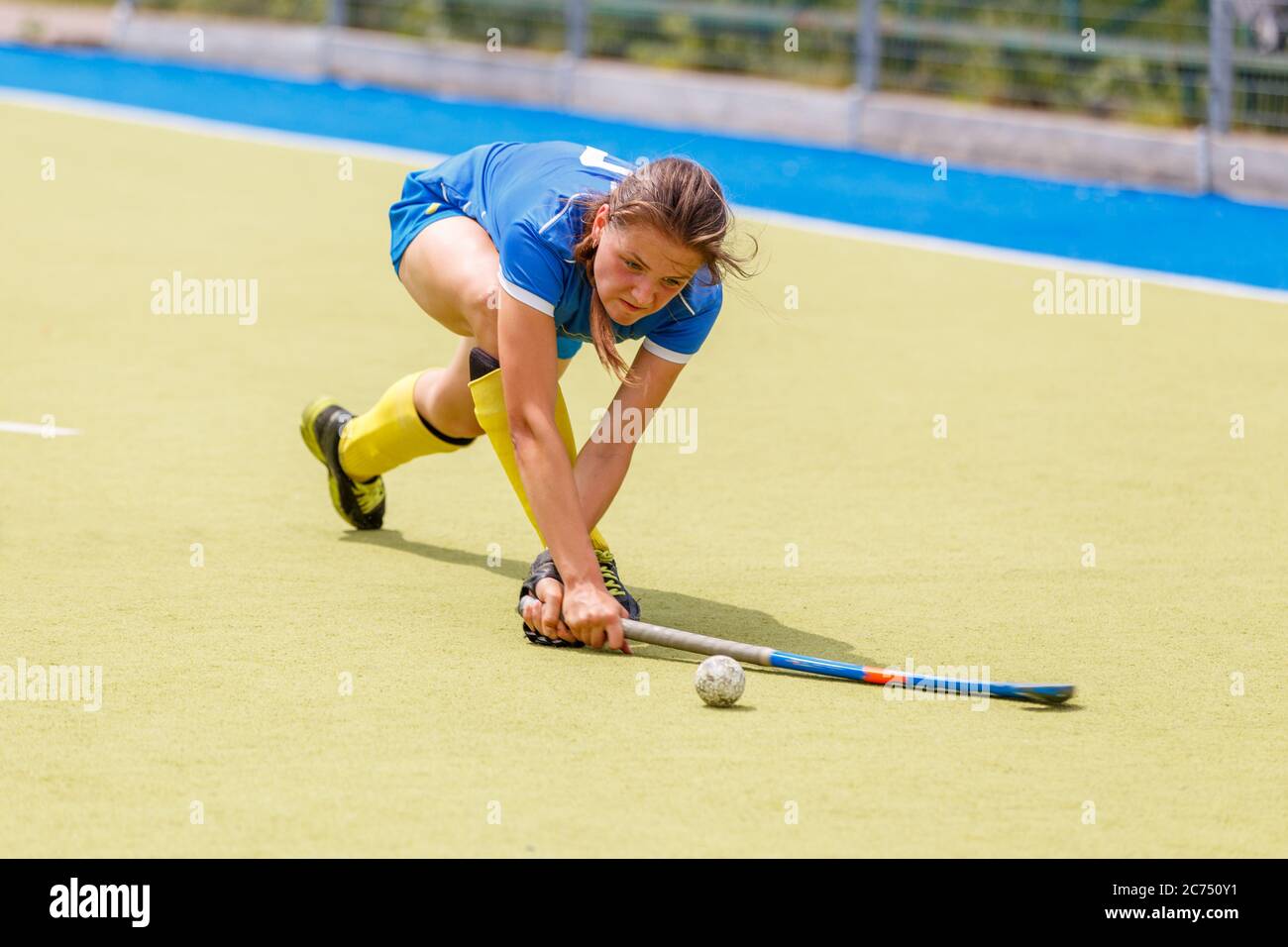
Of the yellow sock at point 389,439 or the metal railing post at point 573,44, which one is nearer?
the yellow sock at point 389,439

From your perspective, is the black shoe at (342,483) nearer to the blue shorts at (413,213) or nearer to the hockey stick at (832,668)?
the blue shorts at (413,213)

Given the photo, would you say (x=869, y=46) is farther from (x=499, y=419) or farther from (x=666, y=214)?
(x=666, y=214)

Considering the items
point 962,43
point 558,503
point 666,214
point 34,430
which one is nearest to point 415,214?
point 558,503

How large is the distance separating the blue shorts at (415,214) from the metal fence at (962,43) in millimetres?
7921

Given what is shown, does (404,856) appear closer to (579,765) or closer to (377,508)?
(579,765)

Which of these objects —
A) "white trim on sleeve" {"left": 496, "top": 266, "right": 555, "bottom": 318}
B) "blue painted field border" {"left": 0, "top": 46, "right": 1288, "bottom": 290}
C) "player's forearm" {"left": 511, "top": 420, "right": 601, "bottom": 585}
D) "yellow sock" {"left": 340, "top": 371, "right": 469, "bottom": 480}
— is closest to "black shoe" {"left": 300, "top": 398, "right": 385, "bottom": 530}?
"yellow sock" {"left": 340, "top": 371, "right": 469, "bottom": 480}

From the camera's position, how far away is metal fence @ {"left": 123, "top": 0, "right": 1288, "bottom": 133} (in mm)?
12281

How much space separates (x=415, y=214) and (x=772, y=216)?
6.56m

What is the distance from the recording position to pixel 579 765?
Answer: 159 inches

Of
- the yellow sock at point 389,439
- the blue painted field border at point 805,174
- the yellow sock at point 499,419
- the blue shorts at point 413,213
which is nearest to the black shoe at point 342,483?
the yellow sock at point 389,439

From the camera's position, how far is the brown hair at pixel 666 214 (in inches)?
174

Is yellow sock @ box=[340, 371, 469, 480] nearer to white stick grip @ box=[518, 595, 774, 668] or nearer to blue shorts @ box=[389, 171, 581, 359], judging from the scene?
blue shorts @ box=[389, 171, 581, 359]

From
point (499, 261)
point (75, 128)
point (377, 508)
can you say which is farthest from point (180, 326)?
point (75, 128)

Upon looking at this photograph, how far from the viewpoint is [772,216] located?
38.8ft
